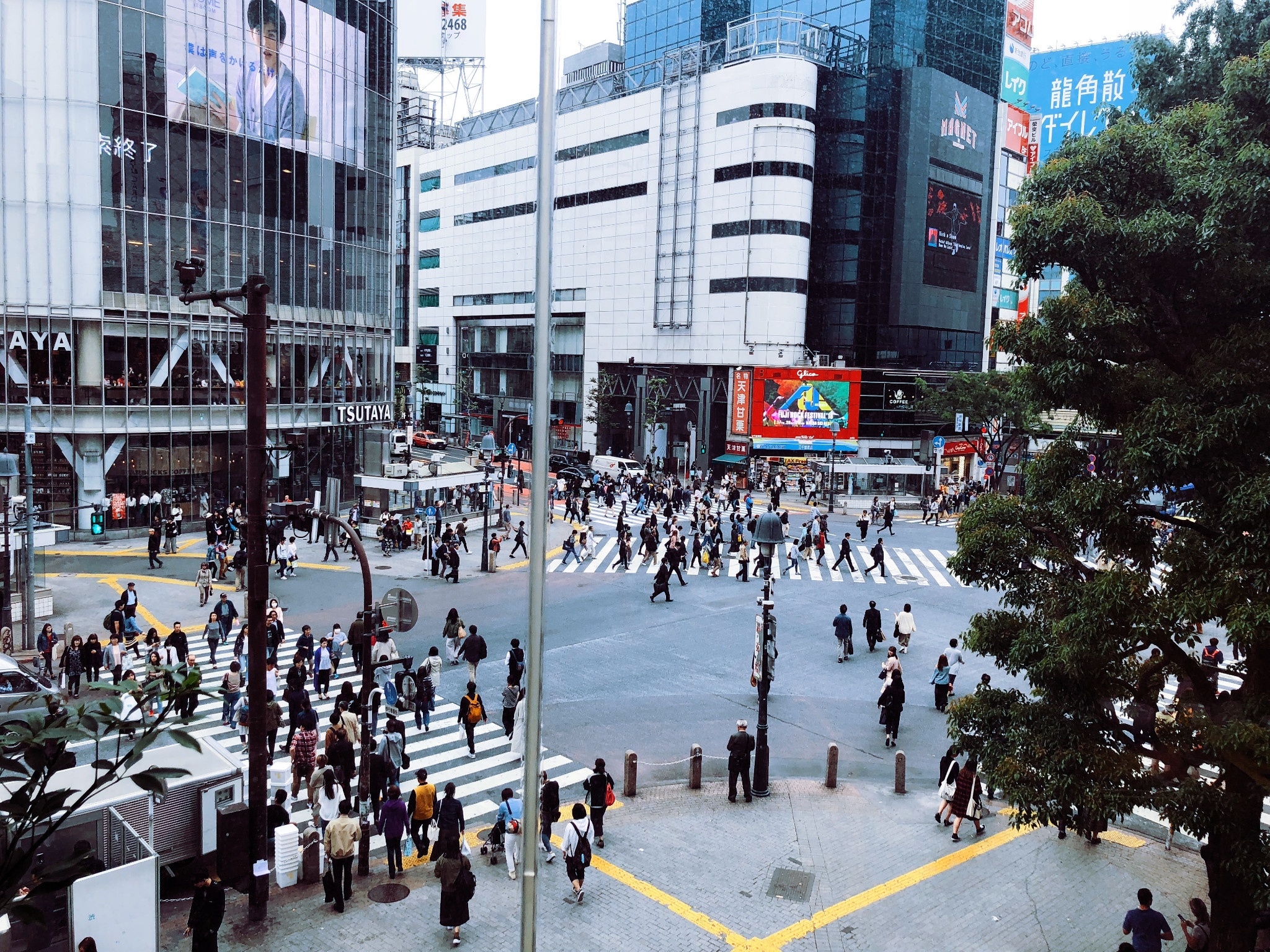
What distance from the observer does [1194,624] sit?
8.85 meters

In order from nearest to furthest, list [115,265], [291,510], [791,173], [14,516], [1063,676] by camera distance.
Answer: [1063,676]
[291,510]
[14,516]
[115,265]
[791,173]

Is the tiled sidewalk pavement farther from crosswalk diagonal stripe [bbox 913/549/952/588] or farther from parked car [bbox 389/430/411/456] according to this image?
parked car [bbox 389/430/411/456]

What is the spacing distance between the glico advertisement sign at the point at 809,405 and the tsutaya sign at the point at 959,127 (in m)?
18.4

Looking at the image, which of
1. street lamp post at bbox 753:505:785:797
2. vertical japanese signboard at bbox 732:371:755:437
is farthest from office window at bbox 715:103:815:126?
street lamp post at bbox 753:505:785:797

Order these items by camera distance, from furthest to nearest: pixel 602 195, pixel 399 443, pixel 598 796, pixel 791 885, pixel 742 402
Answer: pixel 602 195, pixel 399 443, pixel 742 402, pixel 598 796, pixel 791 885

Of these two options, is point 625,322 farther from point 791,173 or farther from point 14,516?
point 14,516

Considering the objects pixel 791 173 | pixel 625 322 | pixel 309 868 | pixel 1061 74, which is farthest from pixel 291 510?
pixel 1061 74

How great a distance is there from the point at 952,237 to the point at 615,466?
28677mm

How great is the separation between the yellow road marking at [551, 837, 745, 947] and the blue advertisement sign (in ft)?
257

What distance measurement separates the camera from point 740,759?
15.4 meters

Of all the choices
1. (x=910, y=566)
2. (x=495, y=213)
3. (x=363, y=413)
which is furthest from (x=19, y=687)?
(x=495, y=213)

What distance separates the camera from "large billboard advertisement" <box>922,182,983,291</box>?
65625 mm

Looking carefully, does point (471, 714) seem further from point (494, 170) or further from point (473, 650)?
point (494, 170)

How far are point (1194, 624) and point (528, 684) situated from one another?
6.07 m
